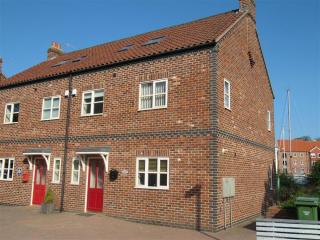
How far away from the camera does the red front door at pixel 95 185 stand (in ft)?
49.9

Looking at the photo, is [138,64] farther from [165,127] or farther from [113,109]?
[165,127]

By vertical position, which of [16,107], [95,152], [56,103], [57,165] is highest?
[16,107]

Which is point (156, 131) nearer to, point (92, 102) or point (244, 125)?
point (92, 102)

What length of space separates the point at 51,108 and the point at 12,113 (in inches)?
136

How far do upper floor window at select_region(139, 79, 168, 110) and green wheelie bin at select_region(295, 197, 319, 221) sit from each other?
6.03 m

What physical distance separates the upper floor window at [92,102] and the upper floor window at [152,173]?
356 cm

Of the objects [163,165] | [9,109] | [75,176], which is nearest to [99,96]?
[75,176]

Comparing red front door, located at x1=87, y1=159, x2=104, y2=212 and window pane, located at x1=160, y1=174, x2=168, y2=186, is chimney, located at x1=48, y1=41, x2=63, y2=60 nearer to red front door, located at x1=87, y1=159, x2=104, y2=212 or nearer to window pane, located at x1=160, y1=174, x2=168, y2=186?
red front door, located at x1=87, y1=159, x2=104, y2=212

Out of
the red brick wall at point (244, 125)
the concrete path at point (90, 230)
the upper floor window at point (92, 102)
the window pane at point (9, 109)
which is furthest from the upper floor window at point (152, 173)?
the window pane at point (9, 109)

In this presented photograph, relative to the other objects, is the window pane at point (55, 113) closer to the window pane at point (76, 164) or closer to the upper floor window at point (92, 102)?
the upper floor window at point (92, 102)

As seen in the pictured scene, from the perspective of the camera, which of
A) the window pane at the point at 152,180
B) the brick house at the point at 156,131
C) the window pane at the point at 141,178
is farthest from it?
the window pane at the point at 141,178

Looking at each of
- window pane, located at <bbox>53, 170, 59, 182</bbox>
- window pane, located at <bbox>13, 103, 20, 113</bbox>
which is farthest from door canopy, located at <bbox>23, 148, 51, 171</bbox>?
window pane, located at <bbox>13, 103, 20, 113</bbox>

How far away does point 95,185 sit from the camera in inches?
610

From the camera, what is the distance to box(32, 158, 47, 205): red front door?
17562 millimetres
